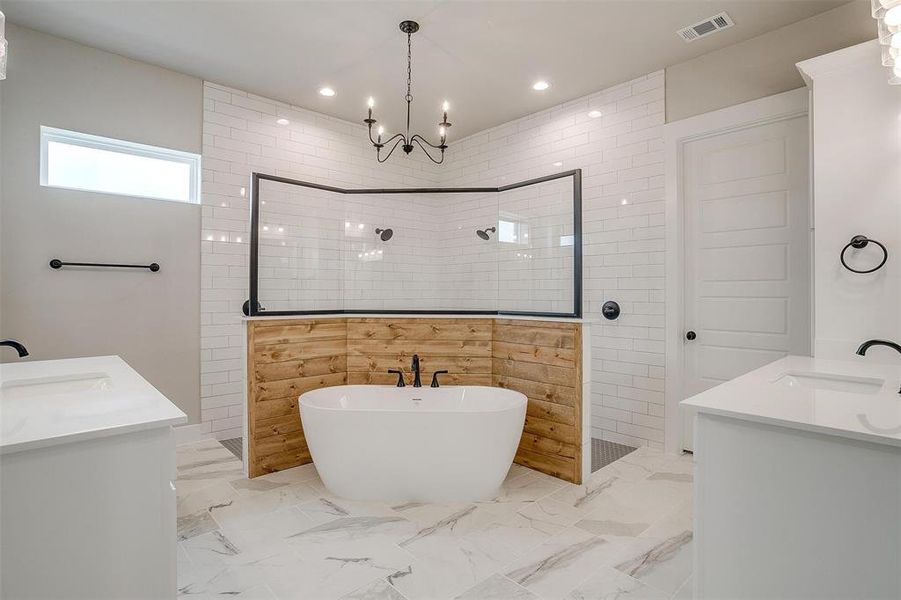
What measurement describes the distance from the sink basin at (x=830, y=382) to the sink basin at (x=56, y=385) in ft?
7.76

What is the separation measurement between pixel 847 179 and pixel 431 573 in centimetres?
264

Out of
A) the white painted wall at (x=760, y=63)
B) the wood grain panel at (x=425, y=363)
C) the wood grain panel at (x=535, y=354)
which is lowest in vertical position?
the wood grain panel at (x=425, y=363)

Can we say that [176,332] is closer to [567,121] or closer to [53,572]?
[53,572]

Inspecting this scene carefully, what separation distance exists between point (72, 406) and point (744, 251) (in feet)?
11.6

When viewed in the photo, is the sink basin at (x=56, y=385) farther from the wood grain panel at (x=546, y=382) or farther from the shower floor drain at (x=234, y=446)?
the wood grain panel at (x=546, y=382)

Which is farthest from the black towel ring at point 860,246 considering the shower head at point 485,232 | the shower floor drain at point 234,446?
the shower floor drain at point 234,446

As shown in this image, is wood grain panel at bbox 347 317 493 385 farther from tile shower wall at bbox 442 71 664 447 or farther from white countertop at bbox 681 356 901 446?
white countertop at bbox 681 356 901 446

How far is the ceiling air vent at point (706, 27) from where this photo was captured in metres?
2.74

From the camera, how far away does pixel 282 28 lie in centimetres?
286

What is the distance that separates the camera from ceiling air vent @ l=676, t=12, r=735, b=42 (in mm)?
2739

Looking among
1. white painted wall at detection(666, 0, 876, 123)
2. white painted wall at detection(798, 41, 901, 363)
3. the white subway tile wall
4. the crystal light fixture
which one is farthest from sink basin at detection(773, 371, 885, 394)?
white painted wall at detection(666, 0, 876, 123)

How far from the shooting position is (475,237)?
3207 mm

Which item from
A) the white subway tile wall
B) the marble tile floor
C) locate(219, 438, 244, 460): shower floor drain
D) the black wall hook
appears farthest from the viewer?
the black wall hook

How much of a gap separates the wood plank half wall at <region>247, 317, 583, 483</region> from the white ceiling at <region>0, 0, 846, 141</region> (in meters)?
1.84
